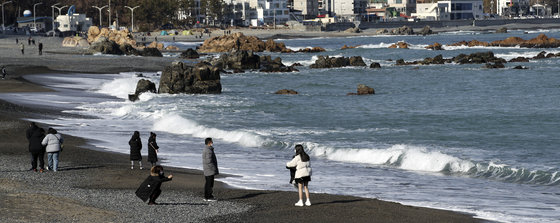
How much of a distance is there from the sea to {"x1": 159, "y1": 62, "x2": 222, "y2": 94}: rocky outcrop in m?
1.16

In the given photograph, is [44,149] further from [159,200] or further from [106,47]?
[106,47]

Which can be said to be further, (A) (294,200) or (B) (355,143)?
(B) (355,143)

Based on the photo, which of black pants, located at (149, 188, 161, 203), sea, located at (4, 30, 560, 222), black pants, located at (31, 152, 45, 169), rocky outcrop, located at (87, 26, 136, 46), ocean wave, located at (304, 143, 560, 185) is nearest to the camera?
black pants, located at (149, 188, 161, 203)

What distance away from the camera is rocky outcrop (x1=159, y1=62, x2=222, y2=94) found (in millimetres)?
53344

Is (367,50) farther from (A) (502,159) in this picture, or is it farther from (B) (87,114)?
(A) (502,159)

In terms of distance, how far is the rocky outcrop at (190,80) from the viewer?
175 ft

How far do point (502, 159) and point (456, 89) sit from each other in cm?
3498

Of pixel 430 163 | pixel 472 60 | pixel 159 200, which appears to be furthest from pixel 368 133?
pixel 472 60

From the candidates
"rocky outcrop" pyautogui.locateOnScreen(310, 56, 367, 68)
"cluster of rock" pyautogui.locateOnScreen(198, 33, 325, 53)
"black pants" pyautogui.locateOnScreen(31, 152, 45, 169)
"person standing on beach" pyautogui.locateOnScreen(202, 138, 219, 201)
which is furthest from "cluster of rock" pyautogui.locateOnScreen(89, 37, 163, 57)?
"person standing on beach" pyautogui.locateOnScreen(202, 138, 219, 201)

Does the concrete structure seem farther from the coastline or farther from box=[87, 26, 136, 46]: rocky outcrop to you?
the coastline

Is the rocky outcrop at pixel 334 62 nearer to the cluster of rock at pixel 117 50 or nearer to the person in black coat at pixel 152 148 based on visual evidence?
the cluster of rock at pixel 117 50

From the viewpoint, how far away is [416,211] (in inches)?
674

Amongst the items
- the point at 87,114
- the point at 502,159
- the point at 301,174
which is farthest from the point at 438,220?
the point at 87,114

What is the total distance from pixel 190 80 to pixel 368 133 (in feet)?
74.7
